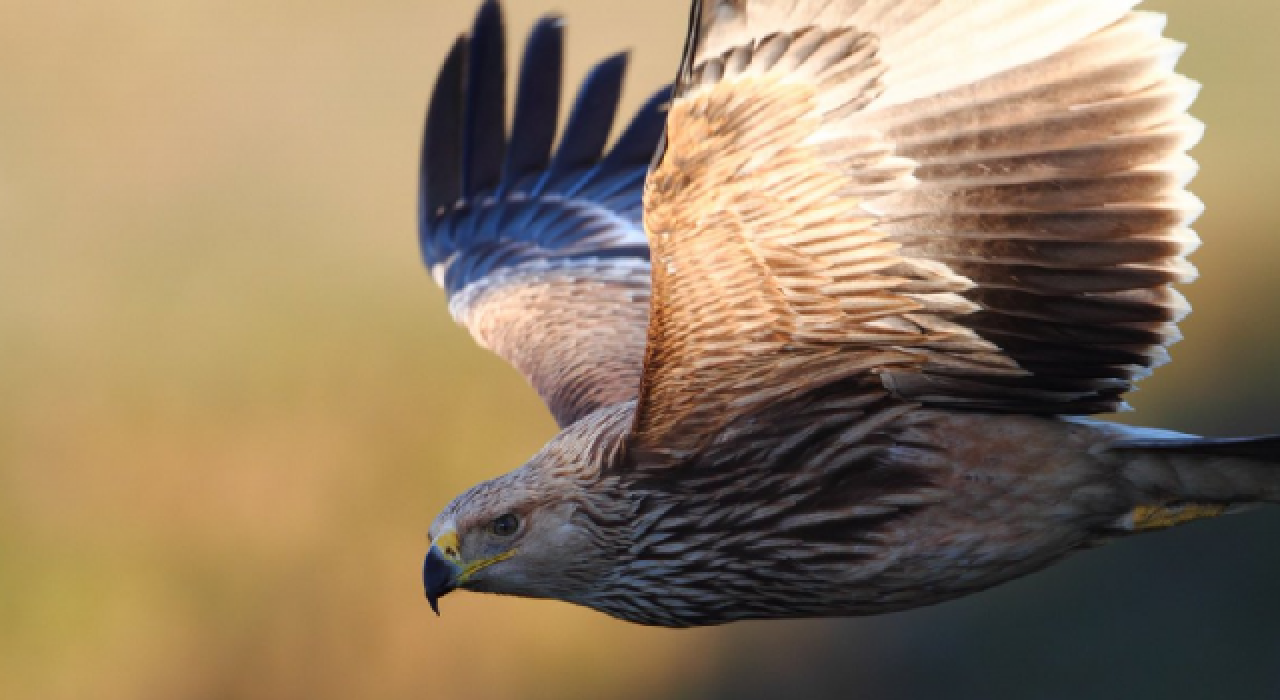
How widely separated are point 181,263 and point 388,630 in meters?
3.87

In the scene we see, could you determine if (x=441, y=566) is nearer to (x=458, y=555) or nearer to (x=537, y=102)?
(x=458, y=555)

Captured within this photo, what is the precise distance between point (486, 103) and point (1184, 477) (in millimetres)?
3451

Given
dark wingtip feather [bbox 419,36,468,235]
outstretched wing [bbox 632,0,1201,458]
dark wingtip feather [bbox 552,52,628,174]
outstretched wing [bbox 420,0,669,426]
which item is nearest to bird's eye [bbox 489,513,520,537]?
outstretched wing [bbox 632,0,1201,458]

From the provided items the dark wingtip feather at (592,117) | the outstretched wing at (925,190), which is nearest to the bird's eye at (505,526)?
the outstretched wing at (925,190)

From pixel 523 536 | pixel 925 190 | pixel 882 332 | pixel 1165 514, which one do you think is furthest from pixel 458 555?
pixel 1165 514

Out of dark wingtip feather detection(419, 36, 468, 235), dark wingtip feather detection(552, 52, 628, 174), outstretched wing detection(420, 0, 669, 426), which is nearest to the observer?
outstretched wing detection(420, 0, 669, 426)

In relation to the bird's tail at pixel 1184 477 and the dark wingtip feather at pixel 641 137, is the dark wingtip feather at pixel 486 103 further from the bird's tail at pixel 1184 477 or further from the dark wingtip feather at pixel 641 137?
the bird's tail at pixel 1184 477

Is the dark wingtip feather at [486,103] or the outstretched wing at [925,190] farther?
the dark wingtip feather at [486,103]

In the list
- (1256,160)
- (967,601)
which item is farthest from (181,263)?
(1256,160)

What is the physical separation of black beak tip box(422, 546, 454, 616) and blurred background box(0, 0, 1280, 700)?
537 cm

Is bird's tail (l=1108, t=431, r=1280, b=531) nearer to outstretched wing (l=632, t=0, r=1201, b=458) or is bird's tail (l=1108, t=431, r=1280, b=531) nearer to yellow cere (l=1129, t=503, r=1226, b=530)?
yellow cere (l=1129, t=503, r=1226, b=530)

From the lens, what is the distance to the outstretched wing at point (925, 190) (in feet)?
13.7

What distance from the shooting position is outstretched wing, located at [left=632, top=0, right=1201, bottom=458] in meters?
4.18

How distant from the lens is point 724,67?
4.15 m
